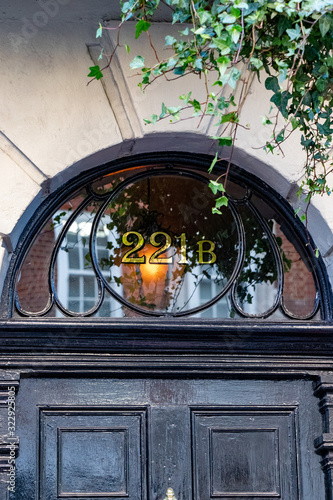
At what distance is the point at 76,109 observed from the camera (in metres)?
4.70

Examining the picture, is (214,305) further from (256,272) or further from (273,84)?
(273,84)

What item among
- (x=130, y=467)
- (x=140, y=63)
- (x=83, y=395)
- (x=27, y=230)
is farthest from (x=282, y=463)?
(x=140, y=63)

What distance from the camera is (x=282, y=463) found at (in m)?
4.66

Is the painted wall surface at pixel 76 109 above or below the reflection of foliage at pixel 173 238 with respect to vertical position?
above

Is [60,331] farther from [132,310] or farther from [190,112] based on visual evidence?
[190,112]

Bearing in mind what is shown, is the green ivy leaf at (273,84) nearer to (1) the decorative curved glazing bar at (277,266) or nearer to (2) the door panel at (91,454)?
(1) the decorative curved glazing bar at (277,266)

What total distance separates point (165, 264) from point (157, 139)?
74 centimetres

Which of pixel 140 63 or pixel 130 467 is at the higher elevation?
pixel 140 63

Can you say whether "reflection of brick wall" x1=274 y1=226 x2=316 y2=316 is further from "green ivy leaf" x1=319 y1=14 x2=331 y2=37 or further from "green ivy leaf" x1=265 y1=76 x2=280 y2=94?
"green ivy leaf" x1=319 y1=14 x2=331 y2=37

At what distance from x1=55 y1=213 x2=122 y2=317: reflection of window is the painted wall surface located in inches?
11.6

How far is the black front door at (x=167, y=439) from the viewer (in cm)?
452

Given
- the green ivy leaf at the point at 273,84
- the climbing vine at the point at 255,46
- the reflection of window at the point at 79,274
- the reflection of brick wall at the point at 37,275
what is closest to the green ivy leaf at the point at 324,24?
the climbing vine at the point at 255,46

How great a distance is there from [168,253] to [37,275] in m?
0.79

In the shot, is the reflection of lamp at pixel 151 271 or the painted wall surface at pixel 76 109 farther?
the reflection of lamp at pixel 151 271
